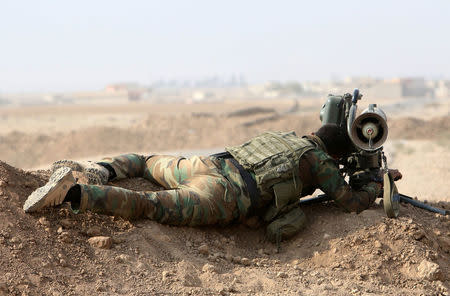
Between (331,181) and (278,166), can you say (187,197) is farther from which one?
(331,181)

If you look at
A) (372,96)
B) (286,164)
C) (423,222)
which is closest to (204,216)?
(286,164)

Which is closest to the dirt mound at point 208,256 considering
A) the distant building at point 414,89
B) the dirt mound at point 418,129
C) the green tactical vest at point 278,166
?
the green tactical vest at point 278,166

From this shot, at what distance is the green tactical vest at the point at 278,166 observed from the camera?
4609mm

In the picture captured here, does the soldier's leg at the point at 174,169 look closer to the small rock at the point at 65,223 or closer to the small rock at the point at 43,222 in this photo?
the small rock at the point at 65,223

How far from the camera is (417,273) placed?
4.25 meters

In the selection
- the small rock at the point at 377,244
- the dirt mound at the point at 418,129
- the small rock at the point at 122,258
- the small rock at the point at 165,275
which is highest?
the small rock at the point at 122,258

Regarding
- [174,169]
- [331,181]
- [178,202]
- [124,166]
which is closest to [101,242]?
[178,202]

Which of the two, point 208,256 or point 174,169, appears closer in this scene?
point 208,256

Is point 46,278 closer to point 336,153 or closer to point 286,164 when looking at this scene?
point 286,164

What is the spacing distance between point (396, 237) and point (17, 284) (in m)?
2.70

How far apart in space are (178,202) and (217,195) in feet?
1.00

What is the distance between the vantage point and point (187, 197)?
452cm

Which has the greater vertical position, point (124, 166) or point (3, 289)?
point (124, 166)

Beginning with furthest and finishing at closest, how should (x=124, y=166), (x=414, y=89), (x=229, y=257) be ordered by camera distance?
(x=414, y=89) < (x=124, y=166) < (x=229, y=257)
